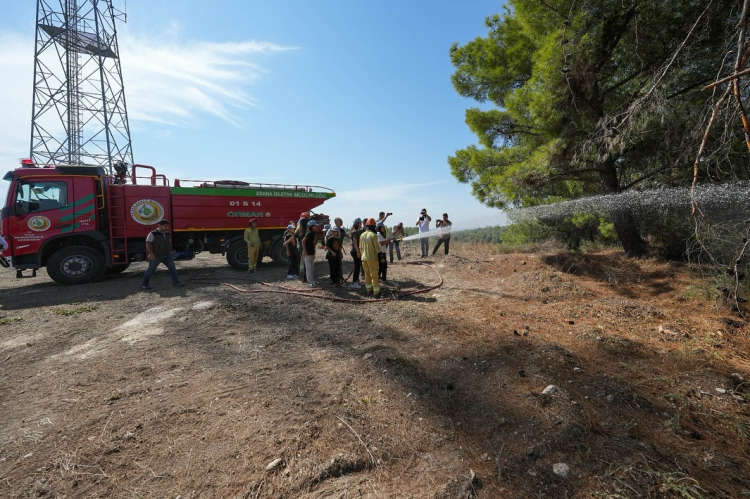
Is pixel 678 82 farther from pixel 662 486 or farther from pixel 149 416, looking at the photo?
pixel 149 416

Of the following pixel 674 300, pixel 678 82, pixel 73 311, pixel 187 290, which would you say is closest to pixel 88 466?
pixel 73 311

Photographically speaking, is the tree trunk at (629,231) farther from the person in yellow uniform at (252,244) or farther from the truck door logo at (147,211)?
the truck door logo at (147,211)

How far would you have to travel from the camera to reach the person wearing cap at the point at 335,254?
6938 mm

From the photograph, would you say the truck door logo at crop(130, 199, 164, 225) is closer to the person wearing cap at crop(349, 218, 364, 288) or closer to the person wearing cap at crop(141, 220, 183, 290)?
the person wearing cap at crop(141, 220, 183, 290)

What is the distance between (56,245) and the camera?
7910 millimetres

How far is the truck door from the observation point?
7.30m

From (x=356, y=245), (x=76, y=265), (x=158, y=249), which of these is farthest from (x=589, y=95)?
(x=76, y=265)

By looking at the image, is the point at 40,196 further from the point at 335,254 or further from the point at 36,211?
the point at 335,254

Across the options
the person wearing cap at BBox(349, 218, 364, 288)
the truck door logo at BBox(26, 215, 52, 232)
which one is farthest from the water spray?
the truck door logo at BBox(26, 215, 52, 232)

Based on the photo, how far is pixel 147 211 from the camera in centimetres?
875

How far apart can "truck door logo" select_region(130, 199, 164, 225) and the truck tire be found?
1.26 meters

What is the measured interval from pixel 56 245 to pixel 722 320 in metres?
13.0

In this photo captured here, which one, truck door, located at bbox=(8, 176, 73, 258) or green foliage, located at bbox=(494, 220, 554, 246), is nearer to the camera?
truck door, located at bbox=(8, 176, 73, 258)

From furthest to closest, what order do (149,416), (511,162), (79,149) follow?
1. (79,149)
2. (511,162)
3. (149,416)
